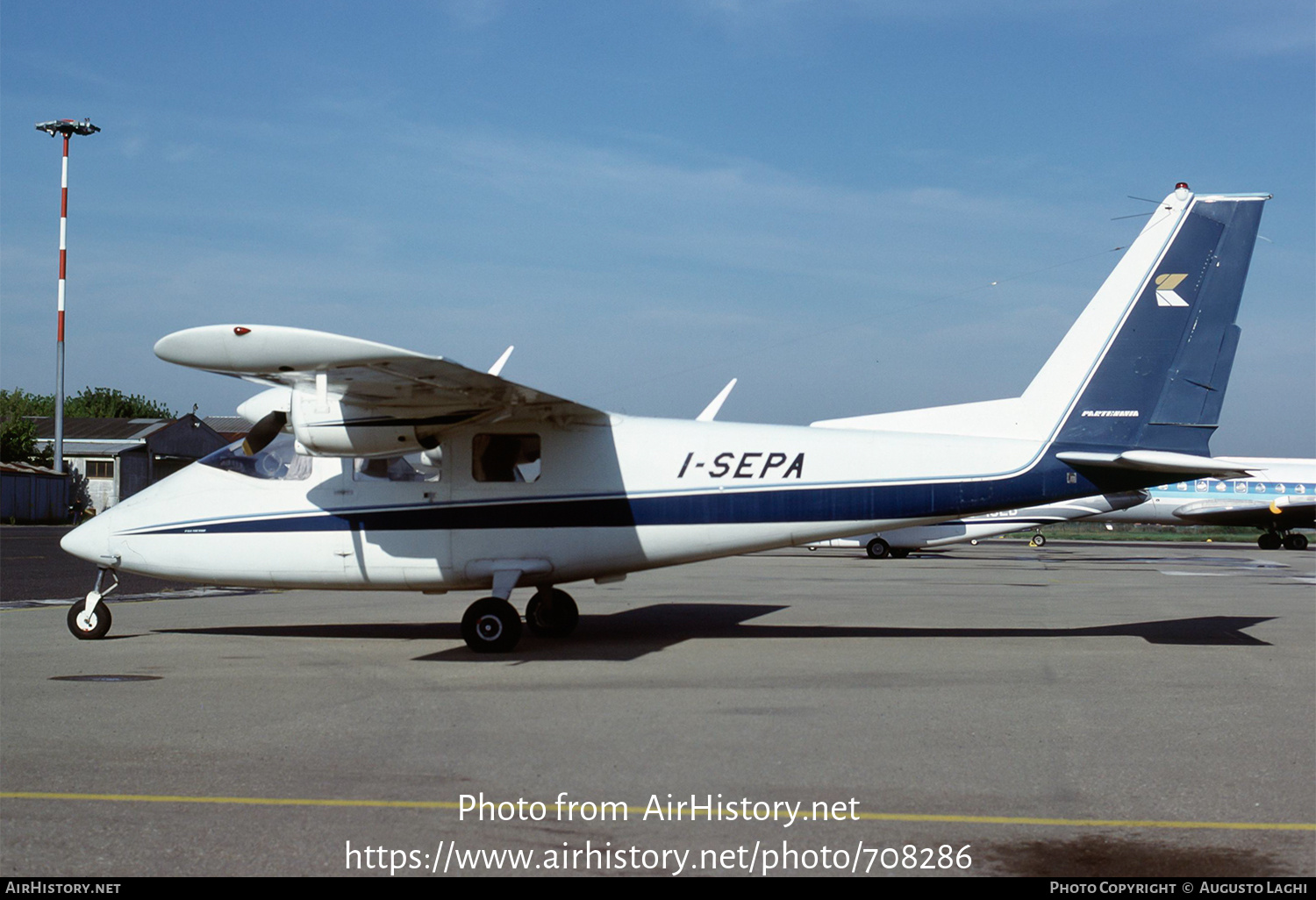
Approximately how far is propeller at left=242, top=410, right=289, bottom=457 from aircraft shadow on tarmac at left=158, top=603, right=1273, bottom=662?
2.15 meters

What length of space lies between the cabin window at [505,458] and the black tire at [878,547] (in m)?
23.5

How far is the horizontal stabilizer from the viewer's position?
1123cm

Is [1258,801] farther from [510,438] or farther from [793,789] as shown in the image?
[510,438]

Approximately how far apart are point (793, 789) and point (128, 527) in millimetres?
9232

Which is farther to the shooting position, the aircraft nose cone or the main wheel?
the aircraft nose cone

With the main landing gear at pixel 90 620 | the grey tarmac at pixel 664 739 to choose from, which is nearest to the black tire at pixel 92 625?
the main landing gear at pixel 90 620

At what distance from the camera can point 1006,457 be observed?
11.8 m

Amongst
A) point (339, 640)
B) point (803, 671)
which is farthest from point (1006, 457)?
point (339, 640)

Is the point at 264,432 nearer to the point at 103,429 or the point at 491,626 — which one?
the point at 491,626

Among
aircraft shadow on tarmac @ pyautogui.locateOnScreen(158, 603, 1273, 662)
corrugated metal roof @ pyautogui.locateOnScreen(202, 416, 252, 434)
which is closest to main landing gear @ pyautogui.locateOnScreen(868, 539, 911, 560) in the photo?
aircraft shadow on tarmac @ pyautogui.locateOnScreen(158, 603, 1273, 662)

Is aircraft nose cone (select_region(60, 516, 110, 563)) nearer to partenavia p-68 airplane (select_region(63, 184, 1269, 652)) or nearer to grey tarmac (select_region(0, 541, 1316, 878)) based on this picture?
partenavia p-68 airplane (select_region(63, 184, 1269, 652))

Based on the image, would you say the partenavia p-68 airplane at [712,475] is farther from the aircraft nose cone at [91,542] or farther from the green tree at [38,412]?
the green tree at [38,412]

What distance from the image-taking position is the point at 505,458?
38.9 feet

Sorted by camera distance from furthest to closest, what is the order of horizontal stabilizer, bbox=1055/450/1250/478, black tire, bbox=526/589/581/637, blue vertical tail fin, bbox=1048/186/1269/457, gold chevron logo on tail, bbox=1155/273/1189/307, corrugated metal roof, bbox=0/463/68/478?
corrugated metal roof, bbox=0/463/68/478 → black tire, bbox=526/589/581/637 → gold chevron logo on tail, bbox=1155/273/1189/307 → blue vertical tail fin, bbox=1048/186/1269/457 → horizontal stabilizer, bbox=1055/450/1250/478
